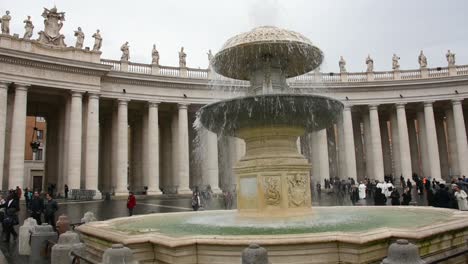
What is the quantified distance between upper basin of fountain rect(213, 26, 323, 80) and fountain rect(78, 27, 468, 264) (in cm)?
3

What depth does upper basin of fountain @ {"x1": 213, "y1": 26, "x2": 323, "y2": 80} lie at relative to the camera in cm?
1312

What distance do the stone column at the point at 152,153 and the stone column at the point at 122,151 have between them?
2525 mm

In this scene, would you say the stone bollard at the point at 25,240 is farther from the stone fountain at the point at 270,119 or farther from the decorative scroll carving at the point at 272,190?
the decorative scroll carving at the point at 272,190

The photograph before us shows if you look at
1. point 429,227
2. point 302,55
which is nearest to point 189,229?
point 429,227

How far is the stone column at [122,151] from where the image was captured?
4253 centimetres

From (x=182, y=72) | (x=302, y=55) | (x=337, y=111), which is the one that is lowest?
(x=337, y=111)

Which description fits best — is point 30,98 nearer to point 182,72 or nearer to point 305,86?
point 182,72

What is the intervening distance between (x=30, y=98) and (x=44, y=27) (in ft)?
25.7

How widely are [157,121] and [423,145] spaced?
33.4m

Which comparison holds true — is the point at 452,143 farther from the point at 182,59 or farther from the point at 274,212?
the point at 274,212

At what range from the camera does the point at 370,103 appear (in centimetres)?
5128

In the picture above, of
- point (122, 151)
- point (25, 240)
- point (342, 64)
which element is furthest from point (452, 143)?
point (25, 240)

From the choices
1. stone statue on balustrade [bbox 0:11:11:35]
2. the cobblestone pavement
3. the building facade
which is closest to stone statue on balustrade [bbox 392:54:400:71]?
the building facade

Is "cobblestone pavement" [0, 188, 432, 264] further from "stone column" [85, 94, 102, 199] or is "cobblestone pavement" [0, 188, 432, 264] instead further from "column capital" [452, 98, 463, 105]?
"column capital" [452, 98, 463, 105]
